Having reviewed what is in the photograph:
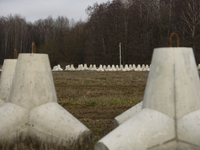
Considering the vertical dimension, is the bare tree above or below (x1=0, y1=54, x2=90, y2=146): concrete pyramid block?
above

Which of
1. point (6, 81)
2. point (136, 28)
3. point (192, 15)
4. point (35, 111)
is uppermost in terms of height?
point (192, 15)

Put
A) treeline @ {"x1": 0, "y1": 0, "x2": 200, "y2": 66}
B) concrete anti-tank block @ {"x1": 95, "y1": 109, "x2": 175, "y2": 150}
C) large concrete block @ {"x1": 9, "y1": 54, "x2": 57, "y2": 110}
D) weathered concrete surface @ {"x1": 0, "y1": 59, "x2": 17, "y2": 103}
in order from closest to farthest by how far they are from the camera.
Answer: concrete anti-tank block @ {"x1": 95, "y1": 109, "x2": 175, "y2": 150}
large concrete block @ {"x1": 9, "y1": 54, "x2": 57, "y2": 110}
weathered concrete surface @ {"x1": 0, "y1": 59, "x2": 17, "y2": 103}
treeline @ {"x1": 0, "y1": 0, "x2": 200, "y2": 66}

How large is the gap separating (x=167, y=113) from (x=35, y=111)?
6.82ft

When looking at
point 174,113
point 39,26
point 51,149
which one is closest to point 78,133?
point 51,149

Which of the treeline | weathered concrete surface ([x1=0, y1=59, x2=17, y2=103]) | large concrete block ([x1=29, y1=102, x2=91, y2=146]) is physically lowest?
large concrete block ([x1=29, y1=102, x2=91, y2=146])

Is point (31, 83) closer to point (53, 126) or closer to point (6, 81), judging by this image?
point (53, 126)

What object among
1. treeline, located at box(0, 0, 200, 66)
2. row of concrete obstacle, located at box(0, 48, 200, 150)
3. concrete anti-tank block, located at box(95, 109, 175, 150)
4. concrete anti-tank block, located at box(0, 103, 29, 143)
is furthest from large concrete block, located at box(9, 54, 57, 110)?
treeline, located at box(0, 0, 200, 66)

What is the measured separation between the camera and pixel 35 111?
4125mm

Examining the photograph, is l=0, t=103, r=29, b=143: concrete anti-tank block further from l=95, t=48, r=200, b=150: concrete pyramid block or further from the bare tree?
the bare tree

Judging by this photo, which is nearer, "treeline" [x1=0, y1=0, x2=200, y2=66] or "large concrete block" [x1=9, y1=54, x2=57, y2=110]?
"large concrete block" [x1=9, y1=54, x2=57, y2=110]

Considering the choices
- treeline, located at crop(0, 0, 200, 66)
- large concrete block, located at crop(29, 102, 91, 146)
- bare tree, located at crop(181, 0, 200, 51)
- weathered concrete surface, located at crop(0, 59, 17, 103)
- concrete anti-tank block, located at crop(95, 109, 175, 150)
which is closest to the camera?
concrete anti-tank block, located at crop(95, 109, 175, 150)

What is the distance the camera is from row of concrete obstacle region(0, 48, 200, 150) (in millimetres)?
3314

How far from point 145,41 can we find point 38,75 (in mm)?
31395

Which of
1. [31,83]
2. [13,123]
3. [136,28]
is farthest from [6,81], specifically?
[136,28]
